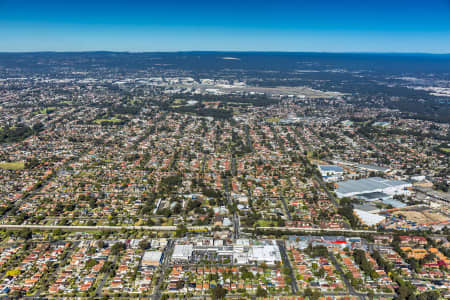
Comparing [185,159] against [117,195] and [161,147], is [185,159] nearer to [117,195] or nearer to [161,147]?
[161,147]

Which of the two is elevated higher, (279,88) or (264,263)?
(279,88)

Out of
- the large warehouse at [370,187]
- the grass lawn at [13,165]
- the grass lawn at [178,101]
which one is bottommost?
the large warehouse at [370,187]

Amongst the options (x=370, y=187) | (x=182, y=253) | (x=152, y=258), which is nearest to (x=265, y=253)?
(x=182, y=253)

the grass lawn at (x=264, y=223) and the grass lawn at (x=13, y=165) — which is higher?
the grass lawn at (x=13, y=165)

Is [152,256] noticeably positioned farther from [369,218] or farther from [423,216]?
[423,216]

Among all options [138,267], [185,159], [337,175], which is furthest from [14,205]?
[337,175]

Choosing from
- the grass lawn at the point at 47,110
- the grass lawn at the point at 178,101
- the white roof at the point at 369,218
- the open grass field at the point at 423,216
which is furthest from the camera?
the grass lawn at the point at 178,101

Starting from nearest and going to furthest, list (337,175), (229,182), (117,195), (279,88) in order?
(117,195) → (229,182) → (337,175) → (279,88)

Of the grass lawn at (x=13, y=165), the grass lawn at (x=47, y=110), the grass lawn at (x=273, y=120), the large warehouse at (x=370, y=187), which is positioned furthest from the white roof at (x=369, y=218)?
the grass lawn at (x=47, y=110)

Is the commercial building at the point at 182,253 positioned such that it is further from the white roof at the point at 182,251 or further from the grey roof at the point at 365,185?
the grey roof at the point at 365,185
